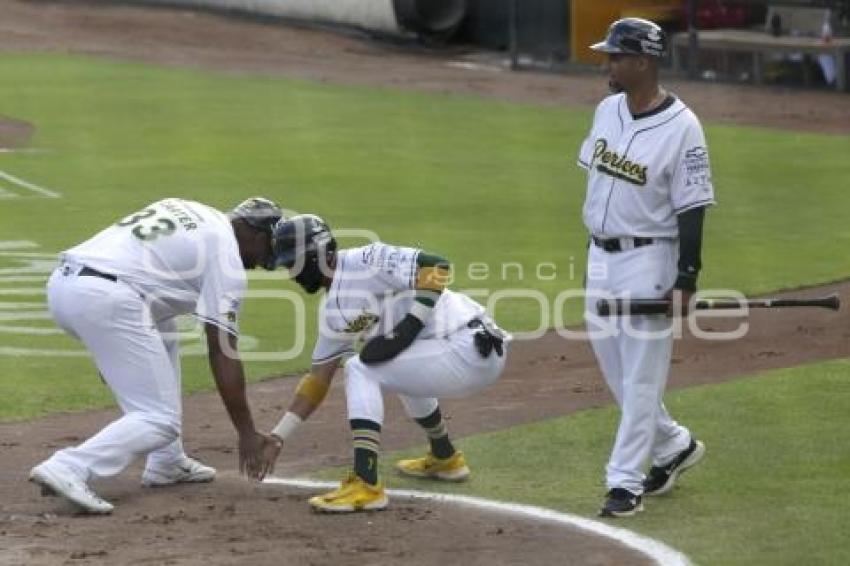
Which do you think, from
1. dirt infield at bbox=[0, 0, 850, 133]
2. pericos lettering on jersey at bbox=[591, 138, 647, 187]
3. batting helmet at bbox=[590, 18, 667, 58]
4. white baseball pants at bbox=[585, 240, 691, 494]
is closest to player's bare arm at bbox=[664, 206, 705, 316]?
white baseball pants at bbox=[585, 240, 691, 494]

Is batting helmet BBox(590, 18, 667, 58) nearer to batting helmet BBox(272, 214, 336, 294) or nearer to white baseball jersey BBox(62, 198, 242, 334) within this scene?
batting helmet BBox(272, 214, 336, 294)

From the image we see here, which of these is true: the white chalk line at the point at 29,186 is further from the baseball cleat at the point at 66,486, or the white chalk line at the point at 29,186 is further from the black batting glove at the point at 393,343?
the black batting glove at the point at 393,343

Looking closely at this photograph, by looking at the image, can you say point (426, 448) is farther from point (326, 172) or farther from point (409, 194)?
point (326, 172)

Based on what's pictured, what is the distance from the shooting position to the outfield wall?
1194 inches

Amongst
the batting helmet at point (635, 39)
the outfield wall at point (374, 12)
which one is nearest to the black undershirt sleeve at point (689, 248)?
the batting helmet at point (635, 39)

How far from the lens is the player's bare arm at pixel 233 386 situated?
8.16 metres

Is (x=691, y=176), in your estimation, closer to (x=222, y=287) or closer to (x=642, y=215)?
(x=642, y=215)

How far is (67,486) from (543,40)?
853 inches

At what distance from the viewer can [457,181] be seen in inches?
787

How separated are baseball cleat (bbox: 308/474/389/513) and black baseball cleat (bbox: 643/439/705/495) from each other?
3.84 ft

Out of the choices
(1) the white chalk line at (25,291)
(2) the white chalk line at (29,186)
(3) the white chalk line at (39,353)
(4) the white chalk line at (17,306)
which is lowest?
(2) the white chalk line at (29,186)

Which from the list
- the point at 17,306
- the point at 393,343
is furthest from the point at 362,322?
the point at 17,306

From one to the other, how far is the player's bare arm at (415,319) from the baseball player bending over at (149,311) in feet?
1.87

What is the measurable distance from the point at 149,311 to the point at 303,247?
74cm
